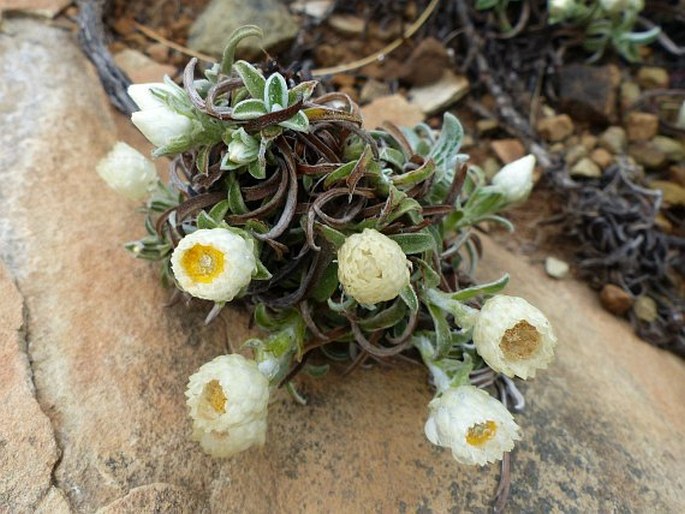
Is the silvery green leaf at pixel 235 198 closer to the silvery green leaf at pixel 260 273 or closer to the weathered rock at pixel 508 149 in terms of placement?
the silvery green leaf at pixel 260 273

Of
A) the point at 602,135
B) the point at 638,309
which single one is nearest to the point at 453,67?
the point at 602,135

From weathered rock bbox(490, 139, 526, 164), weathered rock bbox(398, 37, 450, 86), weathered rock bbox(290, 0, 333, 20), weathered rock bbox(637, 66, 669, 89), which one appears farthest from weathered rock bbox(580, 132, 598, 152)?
weathered rock bbox(290, 0, 333, 20)

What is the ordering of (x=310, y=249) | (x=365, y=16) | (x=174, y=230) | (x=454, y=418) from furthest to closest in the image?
(x=365, y=16)
(x=174, y=230)
(x=310, y=249)
(x=454, y=418)

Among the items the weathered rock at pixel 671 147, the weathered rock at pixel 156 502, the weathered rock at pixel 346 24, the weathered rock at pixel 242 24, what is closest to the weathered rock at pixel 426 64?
the weathered rock at pixel 346 24

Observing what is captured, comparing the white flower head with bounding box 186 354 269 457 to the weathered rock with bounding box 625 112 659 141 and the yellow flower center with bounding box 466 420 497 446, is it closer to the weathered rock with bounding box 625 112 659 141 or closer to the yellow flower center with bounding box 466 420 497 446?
the yellow flower center with bounding box 466 420 497 446

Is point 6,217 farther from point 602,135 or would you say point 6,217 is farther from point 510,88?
point 602,135

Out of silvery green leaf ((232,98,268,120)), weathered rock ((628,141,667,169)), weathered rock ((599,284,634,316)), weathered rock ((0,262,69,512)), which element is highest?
silvery green leaf ((232,98,268,120))

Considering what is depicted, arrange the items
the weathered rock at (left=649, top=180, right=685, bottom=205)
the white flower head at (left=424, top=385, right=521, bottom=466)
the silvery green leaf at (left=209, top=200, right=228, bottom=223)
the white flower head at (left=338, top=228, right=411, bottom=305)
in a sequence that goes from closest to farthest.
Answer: the white flower head at (left=338, top=228, right=411, bottom=305) < the white flower head at (left=424, top=385, right=521, bottom=466) < the silvery green leaf at (left=209, top=200, right=228, bottom=223) < the weathered rock at (left=649, top=180, right=685, bottom=205)
